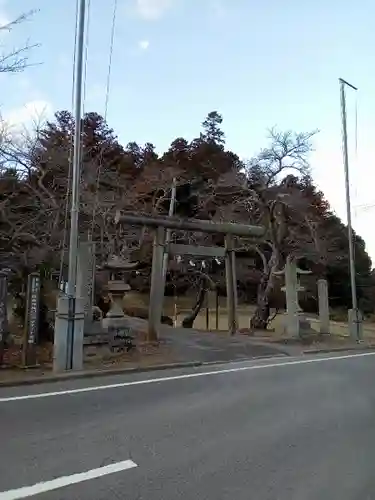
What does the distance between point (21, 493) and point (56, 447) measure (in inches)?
43.3

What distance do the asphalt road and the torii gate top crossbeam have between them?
623 centimetres

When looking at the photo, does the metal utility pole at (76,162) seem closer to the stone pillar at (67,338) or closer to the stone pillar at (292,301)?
the stone pillar at (67,338)

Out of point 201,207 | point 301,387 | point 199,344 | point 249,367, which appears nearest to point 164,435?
point 301,387

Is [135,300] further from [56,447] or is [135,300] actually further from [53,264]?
[56,447]

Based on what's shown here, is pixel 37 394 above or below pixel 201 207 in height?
below

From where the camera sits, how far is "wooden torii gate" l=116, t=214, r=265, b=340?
1440 centimetres

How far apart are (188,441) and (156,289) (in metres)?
9.59

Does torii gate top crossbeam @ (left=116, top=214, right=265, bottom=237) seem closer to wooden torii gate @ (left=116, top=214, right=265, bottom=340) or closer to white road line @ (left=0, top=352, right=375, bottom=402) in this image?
wooden torii gate @ (left=116, top=214, right=265, bottom=340)

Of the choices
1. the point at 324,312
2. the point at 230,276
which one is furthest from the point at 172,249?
the point at 324,312

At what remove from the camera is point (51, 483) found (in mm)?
3855

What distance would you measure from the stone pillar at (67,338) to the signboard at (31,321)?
0.49 meters

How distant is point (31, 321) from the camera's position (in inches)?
383

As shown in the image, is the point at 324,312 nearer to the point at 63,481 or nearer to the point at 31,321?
the point at 31,321

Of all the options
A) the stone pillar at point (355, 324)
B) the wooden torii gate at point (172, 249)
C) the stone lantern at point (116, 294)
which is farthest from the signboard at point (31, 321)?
the stone pillar at point (355, 324)
